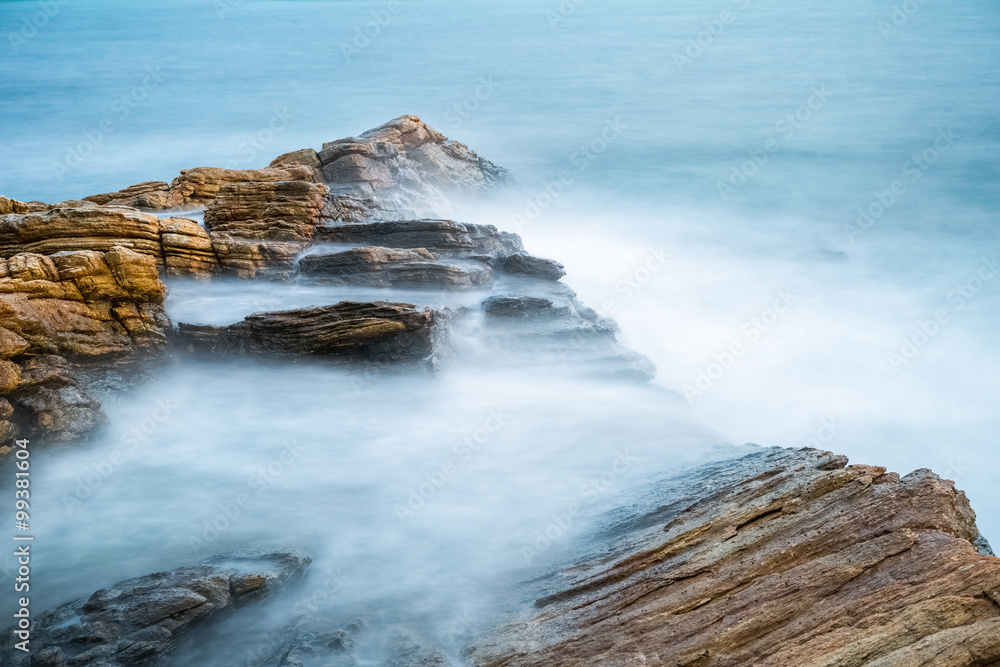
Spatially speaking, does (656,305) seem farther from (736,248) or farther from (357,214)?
(357,214)

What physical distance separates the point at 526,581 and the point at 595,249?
20.2m

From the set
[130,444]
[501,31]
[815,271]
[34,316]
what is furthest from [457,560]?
[501,31]

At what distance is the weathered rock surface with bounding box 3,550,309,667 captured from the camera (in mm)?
9258

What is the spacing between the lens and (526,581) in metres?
10.8

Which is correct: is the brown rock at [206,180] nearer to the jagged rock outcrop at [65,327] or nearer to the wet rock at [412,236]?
the wet rock at [412,236]

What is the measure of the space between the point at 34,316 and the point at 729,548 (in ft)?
45.1

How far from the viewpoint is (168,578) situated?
34.2ft

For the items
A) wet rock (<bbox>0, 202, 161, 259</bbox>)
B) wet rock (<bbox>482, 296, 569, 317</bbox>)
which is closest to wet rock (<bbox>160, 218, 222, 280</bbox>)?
wet rock (<bbox>0, 202, 161, 259</bbox>)

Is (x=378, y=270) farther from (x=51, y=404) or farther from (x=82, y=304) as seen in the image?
(x=51, y=404)

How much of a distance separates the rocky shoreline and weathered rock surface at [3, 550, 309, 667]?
0.03 m

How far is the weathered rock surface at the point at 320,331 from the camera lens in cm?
1697

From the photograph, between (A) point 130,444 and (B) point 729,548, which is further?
(A) point 130,444

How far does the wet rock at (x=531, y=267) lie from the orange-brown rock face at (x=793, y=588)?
11736 mm

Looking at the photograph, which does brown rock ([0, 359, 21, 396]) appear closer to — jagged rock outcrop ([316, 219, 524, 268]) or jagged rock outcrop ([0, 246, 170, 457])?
jagged rock outcrop ([0, 246, 170, 457])
